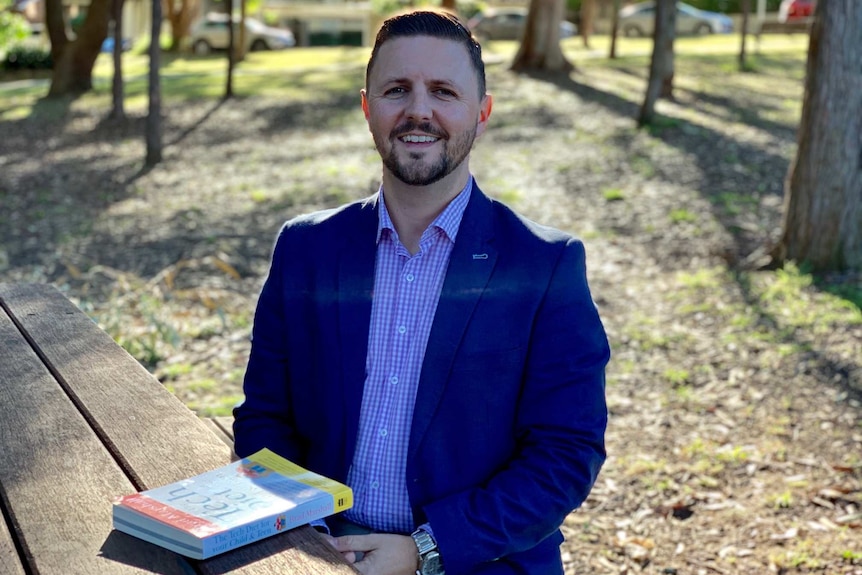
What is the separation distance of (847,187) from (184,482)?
6599 millimetres

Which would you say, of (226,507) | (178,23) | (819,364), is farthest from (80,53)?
(226,507)

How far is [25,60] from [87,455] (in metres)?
31.1

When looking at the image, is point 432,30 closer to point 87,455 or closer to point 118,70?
point 87,455

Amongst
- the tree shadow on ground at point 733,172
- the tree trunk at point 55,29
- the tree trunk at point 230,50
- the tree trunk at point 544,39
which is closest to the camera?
the tree shadow on ground at point 733,172

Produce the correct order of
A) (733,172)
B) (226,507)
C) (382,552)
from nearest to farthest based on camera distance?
(226,507)
(382,552)
(733,172)

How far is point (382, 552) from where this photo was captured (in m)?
2.38

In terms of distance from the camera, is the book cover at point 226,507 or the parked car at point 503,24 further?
the parked car at point 503,24

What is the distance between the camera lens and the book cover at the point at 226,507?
76.4 inches

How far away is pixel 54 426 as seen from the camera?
8.36ft

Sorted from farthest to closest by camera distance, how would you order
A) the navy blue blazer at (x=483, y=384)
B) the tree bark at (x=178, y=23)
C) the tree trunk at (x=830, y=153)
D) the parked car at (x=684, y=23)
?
the parked car at (x=684, y=23), the tree bark at (x=178, y=23), the tree trunk at (x=830, y=153), the navy blue blazer at (x=483, y=384)

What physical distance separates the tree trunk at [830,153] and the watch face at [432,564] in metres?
6.07

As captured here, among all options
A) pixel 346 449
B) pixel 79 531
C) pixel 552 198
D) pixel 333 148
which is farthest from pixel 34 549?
pixel 333 148

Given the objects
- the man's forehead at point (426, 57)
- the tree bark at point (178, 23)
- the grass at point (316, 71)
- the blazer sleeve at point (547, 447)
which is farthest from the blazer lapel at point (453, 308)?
the tree bark at point (178, 23)

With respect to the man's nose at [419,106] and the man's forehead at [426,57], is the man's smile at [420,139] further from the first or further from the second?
the man's forehead at [426,57]
